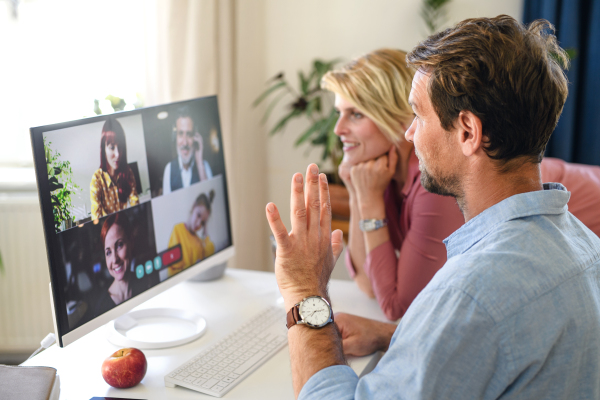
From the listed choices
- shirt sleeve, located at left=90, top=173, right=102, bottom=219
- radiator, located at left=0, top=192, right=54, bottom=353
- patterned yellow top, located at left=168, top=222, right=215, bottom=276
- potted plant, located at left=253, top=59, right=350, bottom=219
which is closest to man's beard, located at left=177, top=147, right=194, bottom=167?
patterned yellow top, located at left=168, top=222, right=215, bottom=276

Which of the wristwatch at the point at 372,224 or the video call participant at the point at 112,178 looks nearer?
the video call participant at the point at 112,178

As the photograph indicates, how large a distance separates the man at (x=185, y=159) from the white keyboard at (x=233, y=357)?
375 mm

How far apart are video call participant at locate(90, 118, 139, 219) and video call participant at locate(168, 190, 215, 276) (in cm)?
18

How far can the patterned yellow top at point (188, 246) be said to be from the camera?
4.24ft

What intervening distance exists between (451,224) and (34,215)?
1.74 meters

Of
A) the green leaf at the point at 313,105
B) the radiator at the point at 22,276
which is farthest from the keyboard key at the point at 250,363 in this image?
the green leaf at the point at 313,105

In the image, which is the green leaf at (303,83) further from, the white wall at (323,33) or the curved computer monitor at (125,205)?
the curved computer monitor at (125,205)

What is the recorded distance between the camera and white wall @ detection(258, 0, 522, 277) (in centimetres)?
271

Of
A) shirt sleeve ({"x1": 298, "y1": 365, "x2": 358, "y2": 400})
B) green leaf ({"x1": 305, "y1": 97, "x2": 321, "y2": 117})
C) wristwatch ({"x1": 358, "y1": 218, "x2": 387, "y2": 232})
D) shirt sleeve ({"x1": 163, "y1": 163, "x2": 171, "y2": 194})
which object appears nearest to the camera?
shirt sleeve ({"x1": 298, "y1": 365, "x2": 358, "y2": 400})

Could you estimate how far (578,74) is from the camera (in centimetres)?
252

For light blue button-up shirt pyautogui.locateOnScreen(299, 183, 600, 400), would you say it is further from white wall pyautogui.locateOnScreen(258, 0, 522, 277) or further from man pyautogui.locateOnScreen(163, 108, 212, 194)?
white wall pyautogui.locateOnScreen(258, 0, 522, 277)

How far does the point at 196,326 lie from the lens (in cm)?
131

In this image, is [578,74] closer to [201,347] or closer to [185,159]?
[185,159]

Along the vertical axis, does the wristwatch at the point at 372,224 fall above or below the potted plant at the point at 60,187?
below
